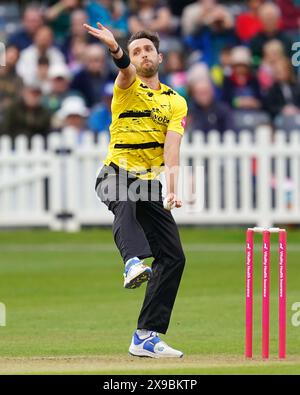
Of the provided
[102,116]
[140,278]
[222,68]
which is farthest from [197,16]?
[140,278]

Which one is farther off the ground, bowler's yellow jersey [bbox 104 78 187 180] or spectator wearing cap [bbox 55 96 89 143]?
spectator wearing cap [bbox 55 96 89 143]

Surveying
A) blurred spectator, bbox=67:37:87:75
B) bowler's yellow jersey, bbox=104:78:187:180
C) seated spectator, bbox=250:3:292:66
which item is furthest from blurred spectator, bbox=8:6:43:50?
bowler's yellow jersey, bbox=104:78:187:180

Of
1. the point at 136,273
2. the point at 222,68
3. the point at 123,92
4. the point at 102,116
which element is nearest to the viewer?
the point at 136,273

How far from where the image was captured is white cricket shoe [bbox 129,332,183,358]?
967 centimetres

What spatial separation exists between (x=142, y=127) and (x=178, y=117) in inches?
11.2

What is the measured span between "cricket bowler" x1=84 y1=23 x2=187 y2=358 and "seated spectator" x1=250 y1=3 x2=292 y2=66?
13227mm

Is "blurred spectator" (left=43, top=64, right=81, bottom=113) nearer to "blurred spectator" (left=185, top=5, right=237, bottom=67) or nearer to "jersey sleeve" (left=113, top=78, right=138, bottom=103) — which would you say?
"blurred spectator" (left=185, top=5, right=237, bottom=67)

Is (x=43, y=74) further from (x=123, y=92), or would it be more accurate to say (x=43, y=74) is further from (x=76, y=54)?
(x=123, y=92)

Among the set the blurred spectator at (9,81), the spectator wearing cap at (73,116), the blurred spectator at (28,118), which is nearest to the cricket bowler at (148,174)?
the spectator wearing cap at (73,116)

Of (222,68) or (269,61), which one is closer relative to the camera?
(222,68)

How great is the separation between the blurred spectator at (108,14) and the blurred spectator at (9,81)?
161 cm

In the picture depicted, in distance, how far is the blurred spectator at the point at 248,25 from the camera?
23.1 metres

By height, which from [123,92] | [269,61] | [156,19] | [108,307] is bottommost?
[108,307]

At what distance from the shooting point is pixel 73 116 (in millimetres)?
20781
